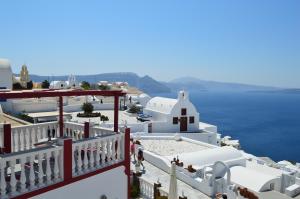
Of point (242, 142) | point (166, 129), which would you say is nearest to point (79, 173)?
point (166, 129)

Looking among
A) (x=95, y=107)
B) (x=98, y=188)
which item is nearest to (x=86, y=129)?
(x=98, y=188)

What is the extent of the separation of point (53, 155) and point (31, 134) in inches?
134

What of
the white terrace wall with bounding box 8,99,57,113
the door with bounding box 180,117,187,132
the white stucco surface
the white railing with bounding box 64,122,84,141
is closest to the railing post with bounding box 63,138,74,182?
the white railing with bounding box 64,122,84,141

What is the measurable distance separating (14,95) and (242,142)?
79182mm

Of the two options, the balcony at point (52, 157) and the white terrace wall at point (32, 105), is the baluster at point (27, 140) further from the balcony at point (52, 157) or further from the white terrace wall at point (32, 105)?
the white terrace wall at point (32, 105)

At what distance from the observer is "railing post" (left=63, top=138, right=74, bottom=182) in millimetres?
7754

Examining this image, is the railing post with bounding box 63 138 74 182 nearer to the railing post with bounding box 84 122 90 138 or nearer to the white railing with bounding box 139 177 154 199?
the railing post with bounding box 84 122 90 138

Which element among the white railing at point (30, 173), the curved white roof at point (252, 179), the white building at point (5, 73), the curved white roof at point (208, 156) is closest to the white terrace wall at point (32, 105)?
the white building at point (5, 73)

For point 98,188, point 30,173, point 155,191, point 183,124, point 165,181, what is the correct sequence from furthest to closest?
point 183,124, point 165,181, point 155,191, point 98,188, point 30,173

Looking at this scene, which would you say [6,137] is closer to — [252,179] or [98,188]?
[98,188]

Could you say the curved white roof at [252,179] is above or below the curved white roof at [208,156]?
below

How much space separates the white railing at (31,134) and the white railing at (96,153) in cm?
243

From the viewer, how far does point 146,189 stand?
15891mm

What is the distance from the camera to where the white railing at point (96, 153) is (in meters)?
8.20
